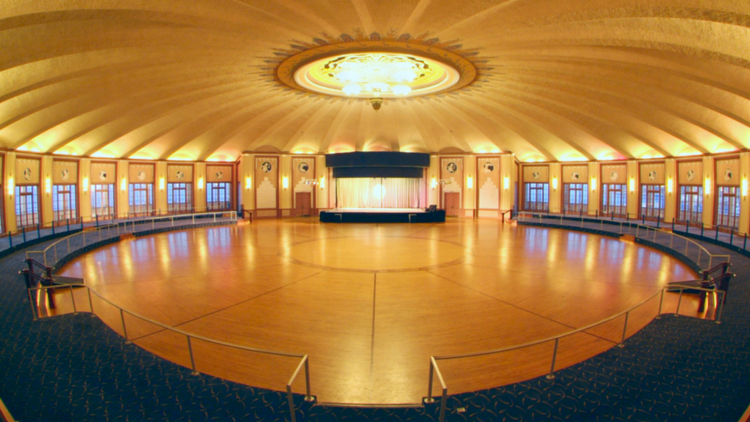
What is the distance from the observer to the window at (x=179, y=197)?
25516 mm

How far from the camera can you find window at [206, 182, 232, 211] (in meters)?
27.3

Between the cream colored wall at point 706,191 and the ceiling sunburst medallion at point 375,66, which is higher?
the ceiling sunburst medallion at point 375,66

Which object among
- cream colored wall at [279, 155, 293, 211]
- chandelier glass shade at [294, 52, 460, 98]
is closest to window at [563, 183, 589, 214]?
chandelier glass shade at [294, 52, 460, 98]

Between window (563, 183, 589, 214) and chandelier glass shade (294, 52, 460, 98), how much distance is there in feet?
50.7

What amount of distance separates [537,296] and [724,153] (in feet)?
49.3

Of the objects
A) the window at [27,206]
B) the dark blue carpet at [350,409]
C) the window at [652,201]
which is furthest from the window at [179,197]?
the window at [652,201]

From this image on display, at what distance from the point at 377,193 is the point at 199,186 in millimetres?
13214

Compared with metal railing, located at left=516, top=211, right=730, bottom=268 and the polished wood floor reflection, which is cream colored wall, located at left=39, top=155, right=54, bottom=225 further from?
metal railing, located at left=516, top=211, right=730, bottom=268

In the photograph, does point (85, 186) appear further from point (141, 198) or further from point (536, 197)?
point (536, 197)

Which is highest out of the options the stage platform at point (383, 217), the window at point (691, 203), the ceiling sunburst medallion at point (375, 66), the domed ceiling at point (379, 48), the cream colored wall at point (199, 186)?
the ceiling sunburst medallion at point (375, 66)

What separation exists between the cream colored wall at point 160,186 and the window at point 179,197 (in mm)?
588

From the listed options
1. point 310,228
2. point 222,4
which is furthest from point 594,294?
point 310,228

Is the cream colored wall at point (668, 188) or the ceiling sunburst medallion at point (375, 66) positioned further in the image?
the cream colored wall at point (668, 188)

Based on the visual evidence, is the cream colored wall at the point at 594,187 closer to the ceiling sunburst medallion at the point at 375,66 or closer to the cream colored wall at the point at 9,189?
the ceiling sunburst medallion at the point at 375,66
